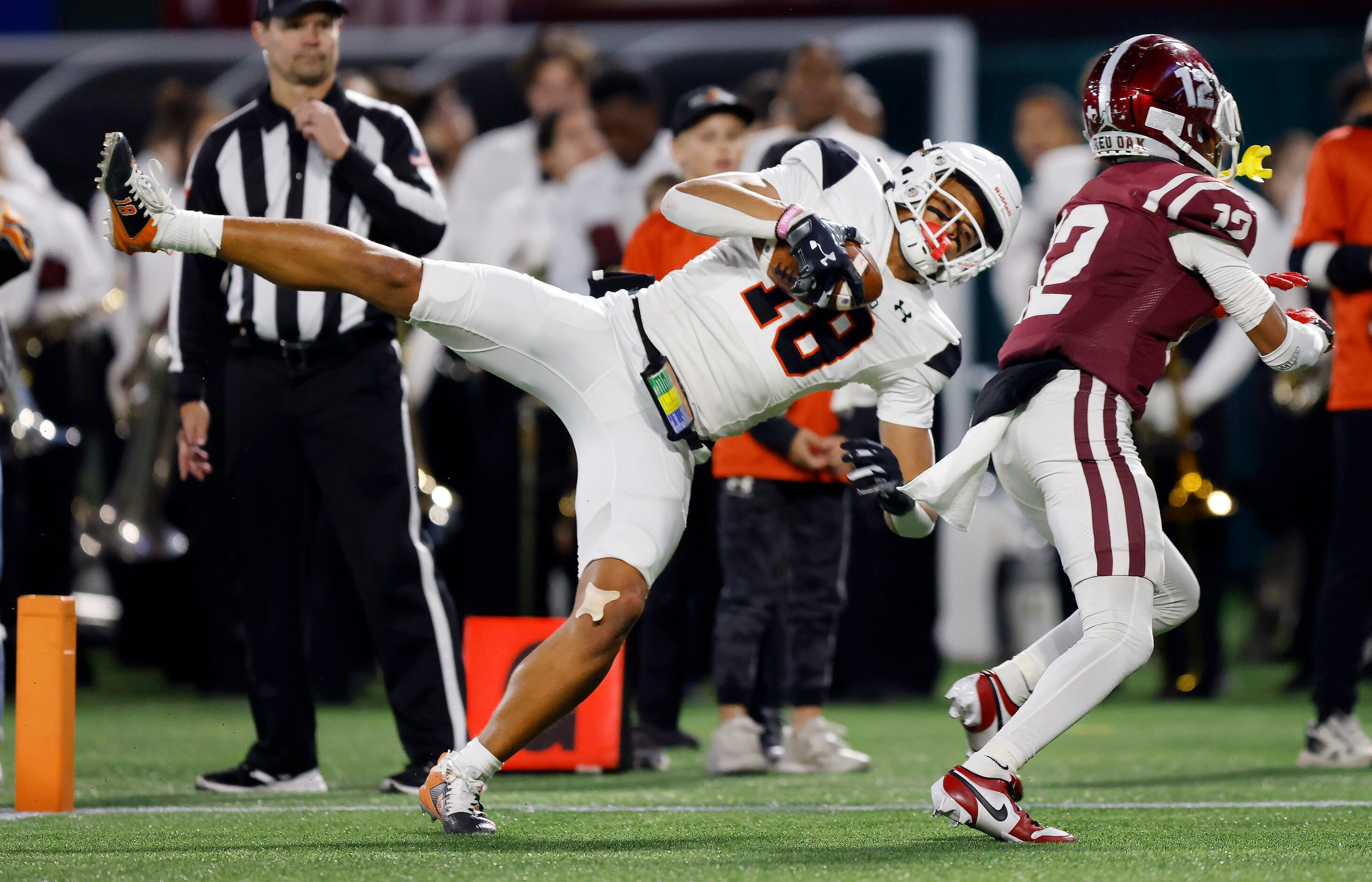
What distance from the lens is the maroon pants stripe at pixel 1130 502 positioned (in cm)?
347

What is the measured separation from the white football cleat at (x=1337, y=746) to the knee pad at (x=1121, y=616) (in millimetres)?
1741

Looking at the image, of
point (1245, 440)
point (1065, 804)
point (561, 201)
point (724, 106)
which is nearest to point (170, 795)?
point (1065, 804)

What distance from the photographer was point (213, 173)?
464 centimetres

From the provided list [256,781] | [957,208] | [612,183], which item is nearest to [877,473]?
[957,208]

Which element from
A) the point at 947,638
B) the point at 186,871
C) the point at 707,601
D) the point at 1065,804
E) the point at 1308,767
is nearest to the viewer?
the point at 186,871

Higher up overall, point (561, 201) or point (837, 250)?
point (561, 201)

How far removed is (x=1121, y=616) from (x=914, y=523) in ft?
1.45

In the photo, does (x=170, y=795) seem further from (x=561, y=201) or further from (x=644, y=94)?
(x=644, y=94)

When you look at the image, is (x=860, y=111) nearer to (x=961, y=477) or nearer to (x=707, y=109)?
(x=707, y=109)

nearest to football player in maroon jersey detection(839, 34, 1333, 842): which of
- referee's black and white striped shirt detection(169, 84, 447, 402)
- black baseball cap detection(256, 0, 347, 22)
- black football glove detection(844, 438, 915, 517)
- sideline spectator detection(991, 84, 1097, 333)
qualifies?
black football glove detection(844, 438, 915, 517)

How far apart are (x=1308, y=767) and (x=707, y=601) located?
260cm

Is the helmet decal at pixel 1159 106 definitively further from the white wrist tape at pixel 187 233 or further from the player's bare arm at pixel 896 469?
the white wrist tape at pixel 187 233

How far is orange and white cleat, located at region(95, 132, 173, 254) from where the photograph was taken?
339cm

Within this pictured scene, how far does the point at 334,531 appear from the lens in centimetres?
459
